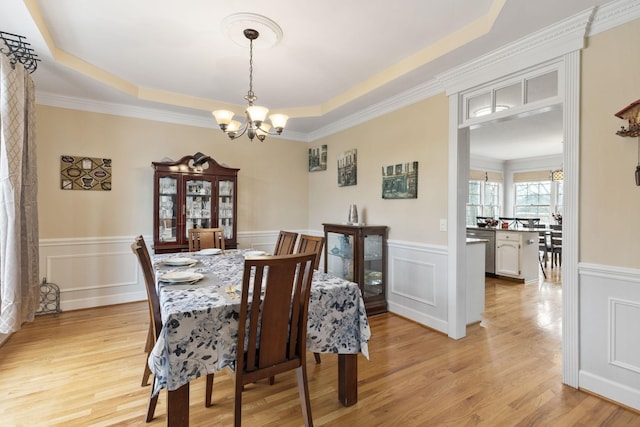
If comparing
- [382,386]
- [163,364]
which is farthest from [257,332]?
[382,386]

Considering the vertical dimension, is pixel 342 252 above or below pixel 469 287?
above

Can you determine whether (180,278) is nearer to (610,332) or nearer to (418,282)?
(418,282)

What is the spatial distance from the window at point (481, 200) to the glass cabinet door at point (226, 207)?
6.04 meters

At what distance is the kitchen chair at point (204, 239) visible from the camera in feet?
10.8

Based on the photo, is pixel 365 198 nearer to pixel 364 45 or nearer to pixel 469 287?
pixel 469 287

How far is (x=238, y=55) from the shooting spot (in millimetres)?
2803

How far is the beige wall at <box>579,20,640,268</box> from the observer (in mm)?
1920

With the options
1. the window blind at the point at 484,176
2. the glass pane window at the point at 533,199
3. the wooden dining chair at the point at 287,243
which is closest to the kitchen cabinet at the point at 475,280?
the wooden dining chair at the point at 287,243

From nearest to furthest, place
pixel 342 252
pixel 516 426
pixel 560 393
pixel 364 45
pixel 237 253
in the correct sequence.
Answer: pixel 516 426 < pixel 560 393 < pixel 364 45 < pixel 237 253 < pixel 342 252

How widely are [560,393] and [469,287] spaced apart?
4.21ft

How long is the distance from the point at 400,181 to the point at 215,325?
269 cm

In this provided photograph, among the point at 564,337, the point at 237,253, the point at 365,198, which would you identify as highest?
the point at 365,198

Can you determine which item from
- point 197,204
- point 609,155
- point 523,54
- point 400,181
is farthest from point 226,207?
point 609,155

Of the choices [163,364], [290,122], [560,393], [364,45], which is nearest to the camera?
[163,364]
